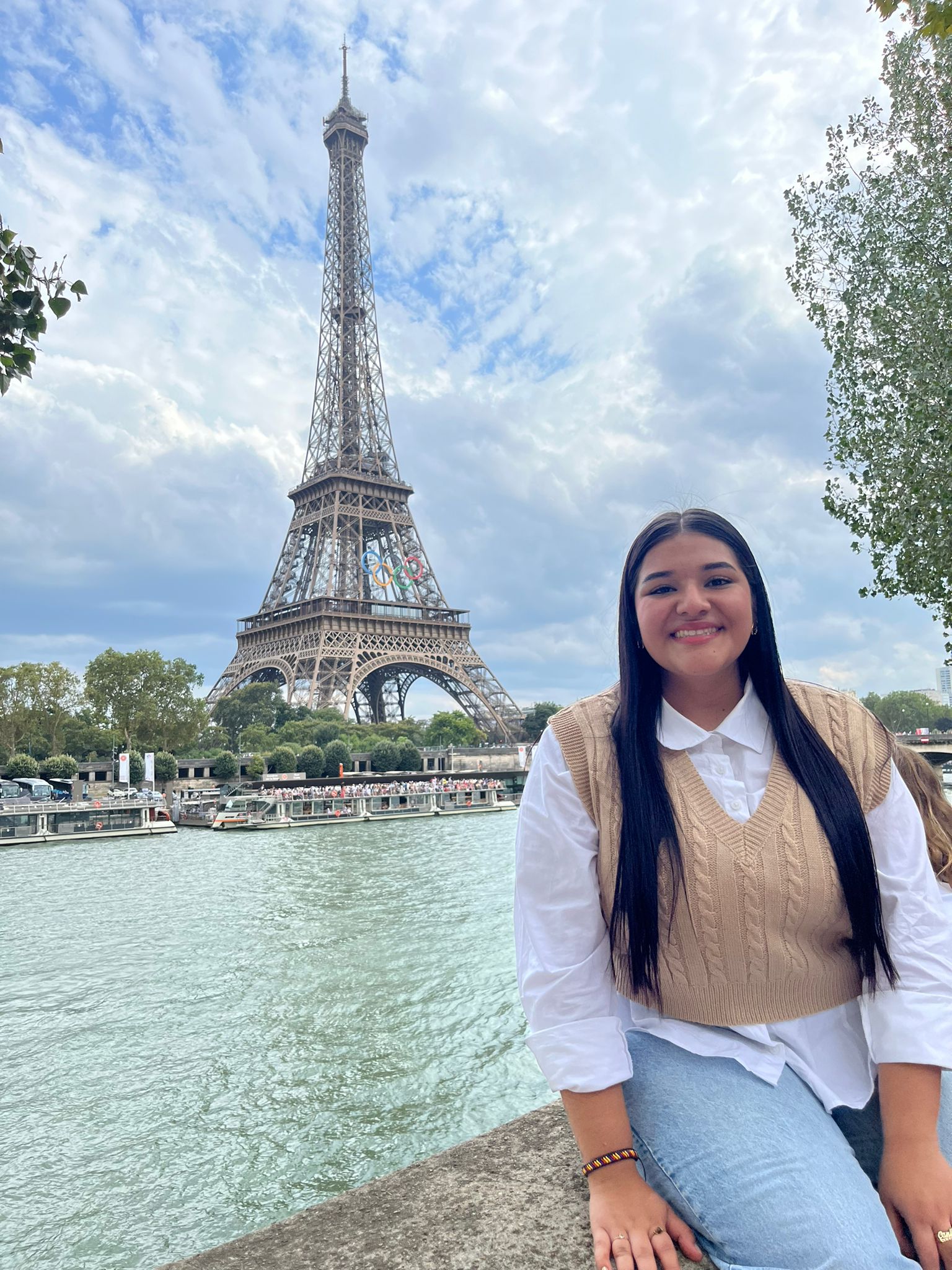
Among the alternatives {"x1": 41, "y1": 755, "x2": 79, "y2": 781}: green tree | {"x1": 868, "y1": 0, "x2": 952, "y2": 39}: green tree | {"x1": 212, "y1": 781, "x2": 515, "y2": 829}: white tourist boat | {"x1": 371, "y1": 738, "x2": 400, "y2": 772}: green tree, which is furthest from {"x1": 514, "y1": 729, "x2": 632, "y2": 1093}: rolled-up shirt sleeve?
{"x1": 371, "y1": 738, "x2": 400, "y2": 772}: green tree

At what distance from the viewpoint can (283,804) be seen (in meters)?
38.9

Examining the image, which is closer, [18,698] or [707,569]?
[707,569]

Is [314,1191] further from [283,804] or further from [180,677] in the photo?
[180,677]

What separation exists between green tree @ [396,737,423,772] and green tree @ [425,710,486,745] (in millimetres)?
8018

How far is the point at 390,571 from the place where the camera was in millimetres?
54812

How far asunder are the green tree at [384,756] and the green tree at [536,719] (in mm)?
11314

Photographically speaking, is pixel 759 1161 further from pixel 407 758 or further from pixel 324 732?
pixel 407 758

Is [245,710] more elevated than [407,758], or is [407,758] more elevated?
[245,710]

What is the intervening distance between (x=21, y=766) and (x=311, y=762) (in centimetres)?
1395

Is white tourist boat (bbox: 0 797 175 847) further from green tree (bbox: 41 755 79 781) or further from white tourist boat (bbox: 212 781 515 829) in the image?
green tree (bbox: 41 755 79 781)

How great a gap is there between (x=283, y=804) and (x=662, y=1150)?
127 feet

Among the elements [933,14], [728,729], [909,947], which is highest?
[933,14]

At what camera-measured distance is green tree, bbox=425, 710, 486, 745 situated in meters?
63.5

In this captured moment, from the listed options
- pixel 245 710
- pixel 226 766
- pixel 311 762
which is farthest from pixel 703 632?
pixel 245 710
